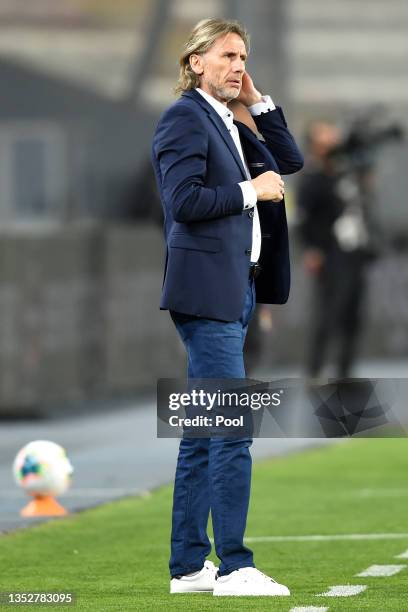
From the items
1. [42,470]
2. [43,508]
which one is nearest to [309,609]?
[42,470]

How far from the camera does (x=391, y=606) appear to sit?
21.8 ft

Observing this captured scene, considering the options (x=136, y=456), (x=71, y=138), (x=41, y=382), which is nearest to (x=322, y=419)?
(x=136, y=456)

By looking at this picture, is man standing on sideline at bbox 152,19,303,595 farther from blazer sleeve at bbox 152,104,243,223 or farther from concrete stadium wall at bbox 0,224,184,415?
concrete stadium wall at bbox 0,224,184,415

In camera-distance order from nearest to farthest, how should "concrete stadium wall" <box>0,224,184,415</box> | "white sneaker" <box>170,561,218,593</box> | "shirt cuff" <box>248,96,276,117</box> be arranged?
1. "white sneaker" <box>170,561,218,593</box>
2. "shirt cuff" <box>248,96,276,117</box>
3. "concrete stadium wall" <box>0,224,184,415</box>

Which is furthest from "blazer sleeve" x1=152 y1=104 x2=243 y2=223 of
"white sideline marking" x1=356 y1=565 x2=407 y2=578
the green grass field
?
"white sideline marking" x1=356 y1=565 x2=407 y2=578

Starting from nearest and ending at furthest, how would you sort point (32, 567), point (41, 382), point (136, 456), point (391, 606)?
point (391, 606), point (32, 567), point (136, 456), point (41, 382)

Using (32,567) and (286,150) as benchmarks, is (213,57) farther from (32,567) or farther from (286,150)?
(32,567)

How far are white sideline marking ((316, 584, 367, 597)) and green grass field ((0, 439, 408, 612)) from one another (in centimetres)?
4

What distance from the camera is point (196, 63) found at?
275 inches

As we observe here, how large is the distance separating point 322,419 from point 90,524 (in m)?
2.62

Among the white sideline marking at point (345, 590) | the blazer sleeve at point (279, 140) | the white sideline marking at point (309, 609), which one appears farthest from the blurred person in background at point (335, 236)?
the white sideline marking at point (309, 609)

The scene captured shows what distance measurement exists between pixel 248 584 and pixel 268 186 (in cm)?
136

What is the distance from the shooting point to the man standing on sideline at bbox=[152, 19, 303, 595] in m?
6.83

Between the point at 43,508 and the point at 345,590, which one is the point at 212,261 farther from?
the point at 43,508
